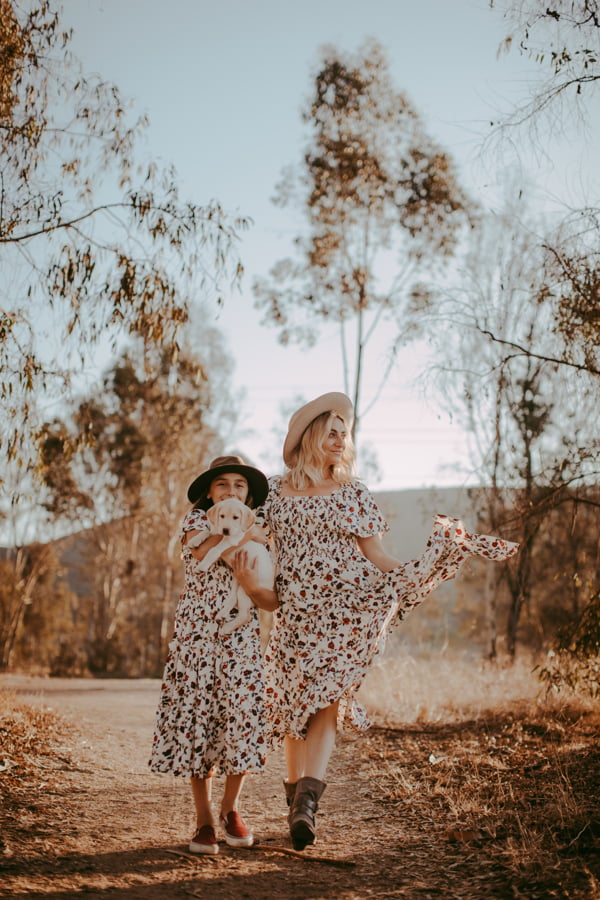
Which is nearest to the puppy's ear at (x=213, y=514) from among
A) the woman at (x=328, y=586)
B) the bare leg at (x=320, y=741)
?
the woman at (x=328, y=586)

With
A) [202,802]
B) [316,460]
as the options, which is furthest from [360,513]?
[202,802]

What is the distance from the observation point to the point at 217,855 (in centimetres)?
363

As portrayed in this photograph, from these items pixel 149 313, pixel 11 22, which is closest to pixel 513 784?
pixel 149 313

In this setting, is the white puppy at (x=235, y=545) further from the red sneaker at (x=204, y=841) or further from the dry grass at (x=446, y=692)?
the dry grass at (x=446, y=692)

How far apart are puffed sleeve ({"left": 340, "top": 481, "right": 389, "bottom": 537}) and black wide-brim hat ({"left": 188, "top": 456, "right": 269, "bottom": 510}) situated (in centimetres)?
44

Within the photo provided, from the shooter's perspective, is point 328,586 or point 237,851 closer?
point 237,851

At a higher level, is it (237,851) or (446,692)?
(446,692)

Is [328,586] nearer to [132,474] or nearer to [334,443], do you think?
[334,443]

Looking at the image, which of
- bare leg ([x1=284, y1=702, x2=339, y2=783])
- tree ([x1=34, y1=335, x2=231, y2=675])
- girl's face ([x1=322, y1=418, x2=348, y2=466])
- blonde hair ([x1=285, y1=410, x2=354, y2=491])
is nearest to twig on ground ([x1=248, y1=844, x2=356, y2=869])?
bare leg ([x1=284, y1=702, x2=339, y2=783])

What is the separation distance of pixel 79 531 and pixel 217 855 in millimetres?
24895

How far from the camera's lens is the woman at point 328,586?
4.10 metres

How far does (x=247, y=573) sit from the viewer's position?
3.89m

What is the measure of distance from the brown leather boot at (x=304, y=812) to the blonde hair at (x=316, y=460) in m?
1.48

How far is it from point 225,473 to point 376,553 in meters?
0.90
